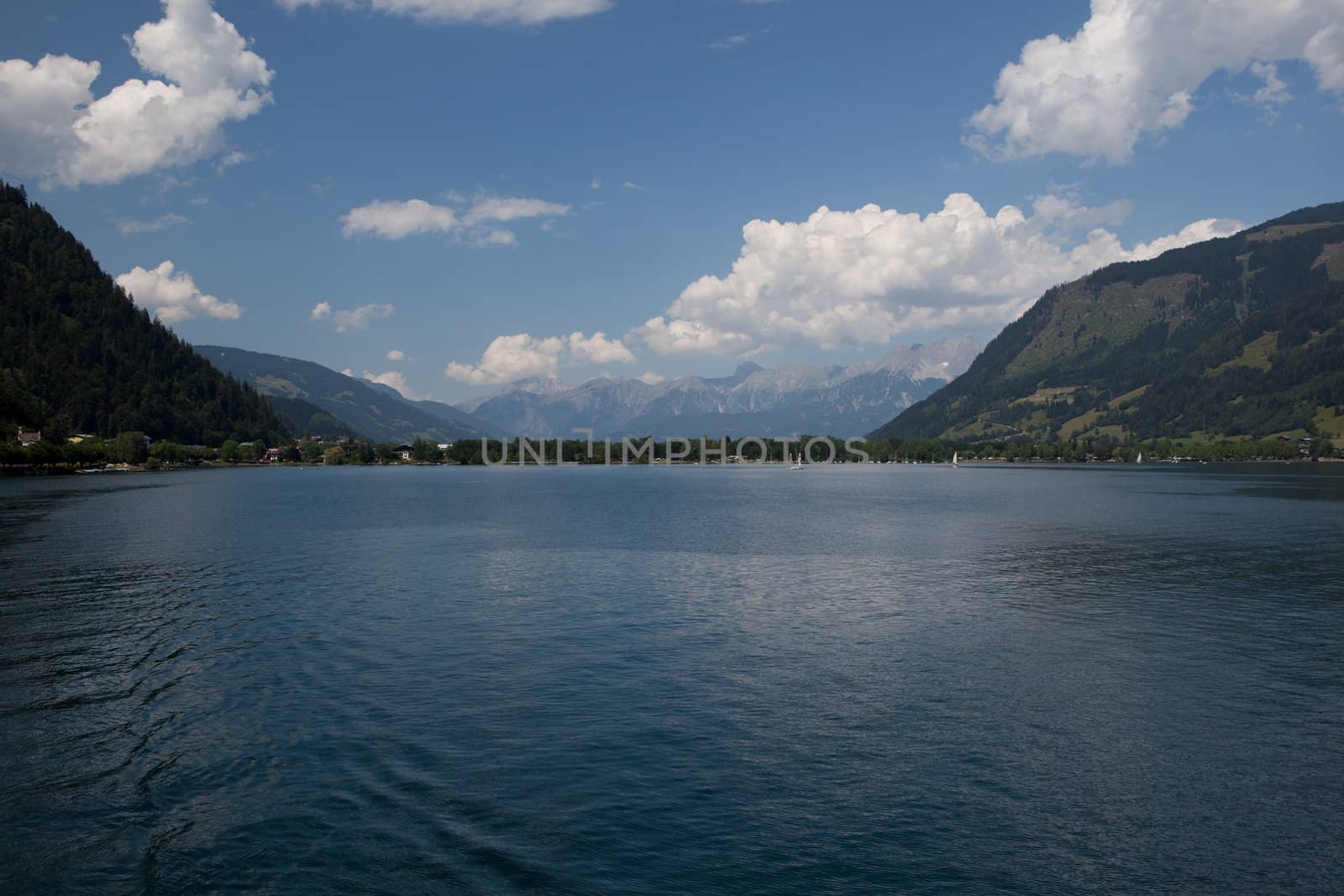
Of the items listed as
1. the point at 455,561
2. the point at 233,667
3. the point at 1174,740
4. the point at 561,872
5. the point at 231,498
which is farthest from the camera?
the point at 231,498

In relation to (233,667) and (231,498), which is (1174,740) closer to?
(233,667)

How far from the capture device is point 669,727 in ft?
92.4

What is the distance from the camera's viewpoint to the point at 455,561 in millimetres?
68062

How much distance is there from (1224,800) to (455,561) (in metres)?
56.0

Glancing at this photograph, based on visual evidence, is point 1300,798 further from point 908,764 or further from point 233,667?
point 233,667

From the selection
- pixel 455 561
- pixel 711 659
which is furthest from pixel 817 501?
pixel 711 659

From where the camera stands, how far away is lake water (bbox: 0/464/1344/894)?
765 inches

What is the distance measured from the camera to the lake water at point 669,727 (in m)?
19.4

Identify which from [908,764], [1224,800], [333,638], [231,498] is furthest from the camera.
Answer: [231,498]

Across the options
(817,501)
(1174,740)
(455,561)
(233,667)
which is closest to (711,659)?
(1174,740)

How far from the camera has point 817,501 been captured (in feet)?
484

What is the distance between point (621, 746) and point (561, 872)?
768 centimetres

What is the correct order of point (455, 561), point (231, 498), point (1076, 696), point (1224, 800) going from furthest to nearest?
point (231, 498)
point (455, 561)
point (1076, 696)
point (1224, 800)

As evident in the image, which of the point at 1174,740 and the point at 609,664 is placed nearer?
the point at 1174,740
